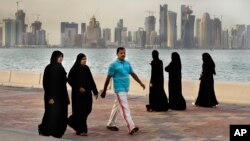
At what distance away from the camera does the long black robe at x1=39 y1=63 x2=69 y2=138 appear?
921cm

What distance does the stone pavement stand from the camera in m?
9.70

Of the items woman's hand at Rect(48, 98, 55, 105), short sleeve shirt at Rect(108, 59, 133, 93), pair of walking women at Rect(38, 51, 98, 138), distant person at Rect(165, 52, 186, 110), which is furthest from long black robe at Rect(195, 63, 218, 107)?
woman's hand at Rect(48, 98, 55, 105)

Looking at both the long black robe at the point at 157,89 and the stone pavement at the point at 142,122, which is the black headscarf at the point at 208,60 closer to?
the stone pavement at the point at 142,122

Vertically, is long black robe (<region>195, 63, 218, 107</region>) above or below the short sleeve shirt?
below

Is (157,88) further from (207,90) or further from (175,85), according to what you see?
(207,90)

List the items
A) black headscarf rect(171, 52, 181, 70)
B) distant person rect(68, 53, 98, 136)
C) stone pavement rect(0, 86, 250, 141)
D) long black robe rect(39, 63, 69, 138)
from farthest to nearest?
black headscarf rect(171, 52, 181, 70) → distant person rect(68, 53, 98, 136) → stone pavement rect(0, 86, 250, 141) → long black robe rect(39, 63, 69, 138)

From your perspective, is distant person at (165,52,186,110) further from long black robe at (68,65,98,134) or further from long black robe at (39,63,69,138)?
long black robe at (39,63,69,138)

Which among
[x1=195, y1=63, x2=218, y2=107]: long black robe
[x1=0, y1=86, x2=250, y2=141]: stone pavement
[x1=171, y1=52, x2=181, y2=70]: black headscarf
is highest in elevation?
[x1=171, y1=52, x2=181, y2=70]: black headscarf

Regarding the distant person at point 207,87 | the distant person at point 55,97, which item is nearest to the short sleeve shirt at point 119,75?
the distant person at point 55,97

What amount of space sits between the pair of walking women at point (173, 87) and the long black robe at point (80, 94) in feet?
11.1

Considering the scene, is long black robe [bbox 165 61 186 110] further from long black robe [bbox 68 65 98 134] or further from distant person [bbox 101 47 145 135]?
long black robe [bbox 68 65 98 134]

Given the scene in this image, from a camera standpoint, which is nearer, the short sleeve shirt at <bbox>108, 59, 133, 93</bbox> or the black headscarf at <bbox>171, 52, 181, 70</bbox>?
the short sleeve shirt at <bbox>108, 59, 133, 93</bbox>

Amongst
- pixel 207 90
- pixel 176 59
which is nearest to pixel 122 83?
pixel 176 59

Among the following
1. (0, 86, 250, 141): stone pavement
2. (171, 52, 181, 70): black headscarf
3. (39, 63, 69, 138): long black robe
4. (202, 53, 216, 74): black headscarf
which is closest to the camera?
(39, 63, 69, 138): long black robe
